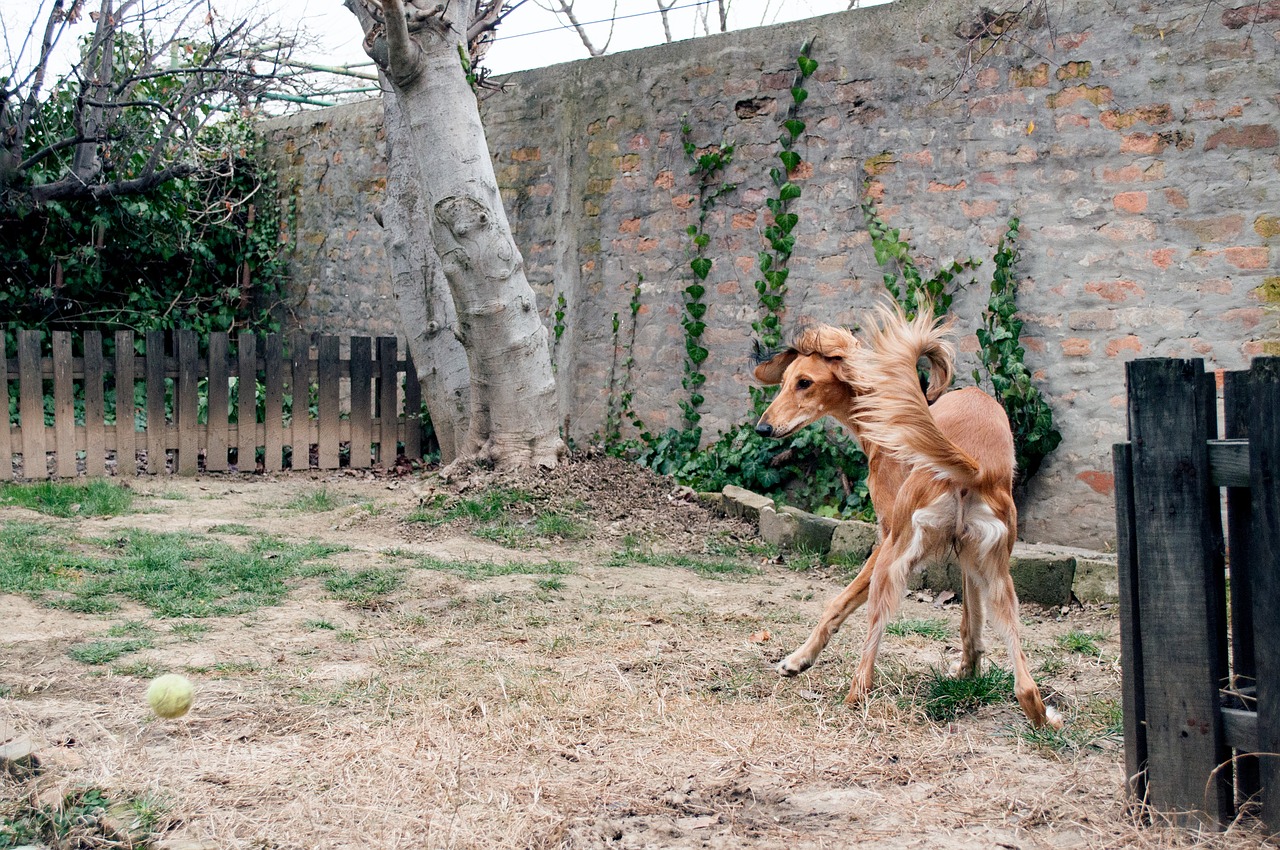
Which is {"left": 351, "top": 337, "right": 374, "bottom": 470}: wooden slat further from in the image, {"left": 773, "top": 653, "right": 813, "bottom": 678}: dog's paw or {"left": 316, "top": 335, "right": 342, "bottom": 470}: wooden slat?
{"left": 773, "top": 653, "right": 813, "bottom": 678}: dog's paw

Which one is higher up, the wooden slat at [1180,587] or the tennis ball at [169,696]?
the wooden slat at [1180,587]

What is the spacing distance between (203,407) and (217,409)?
1.10 metres

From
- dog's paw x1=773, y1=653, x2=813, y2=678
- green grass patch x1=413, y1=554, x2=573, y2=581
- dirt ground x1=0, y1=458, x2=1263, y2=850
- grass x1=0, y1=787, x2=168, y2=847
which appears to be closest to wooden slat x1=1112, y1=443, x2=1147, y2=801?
dirt ground x1=0, y1=458, x2=1263, y2=850

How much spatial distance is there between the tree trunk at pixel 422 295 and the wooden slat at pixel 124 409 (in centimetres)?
251

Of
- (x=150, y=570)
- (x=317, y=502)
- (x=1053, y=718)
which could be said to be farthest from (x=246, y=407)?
(x=1053, y=718)

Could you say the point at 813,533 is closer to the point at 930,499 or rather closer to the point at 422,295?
the point at 930,499

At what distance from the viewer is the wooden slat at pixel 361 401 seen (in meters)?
10.3

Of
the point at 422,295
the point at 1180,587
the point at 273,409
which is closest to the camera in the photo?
the point at 1180,587

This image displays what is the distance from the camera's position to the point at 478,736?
3311 millimetres

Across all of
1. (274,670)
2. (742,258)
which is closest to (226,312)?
(742,258)

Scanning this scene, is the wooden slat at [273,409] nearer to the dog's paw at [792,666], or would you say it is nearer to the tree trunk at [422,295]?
the tree trunk at [422,295]

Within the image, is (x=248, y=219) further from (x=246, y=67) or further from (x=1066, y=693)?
(x=1066, y=693)

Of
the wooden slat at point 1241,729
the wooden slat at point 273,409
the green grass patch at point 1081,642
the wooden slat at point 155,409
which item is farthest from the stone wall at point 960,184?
the wooden slat at point 1241,729

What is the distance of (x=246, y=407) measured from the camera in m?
9.88
